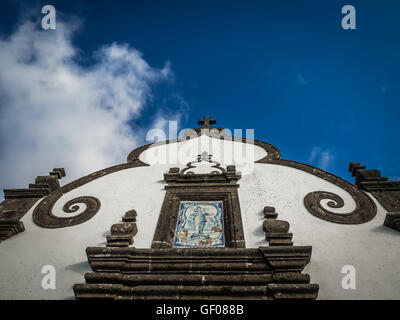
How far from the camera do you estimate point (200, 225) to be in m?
4.89

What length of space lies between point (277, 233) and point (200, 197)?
2.00 metres

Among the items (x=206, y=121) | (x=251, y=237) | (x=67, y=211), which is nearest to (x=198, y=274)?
(x=251, y=237)

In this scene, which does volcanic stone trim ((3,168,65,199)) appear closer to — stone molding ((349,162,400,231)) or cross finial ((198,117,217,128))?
cross finial ((198,117,217,128))

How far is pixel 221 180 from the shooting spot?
6.14 meters

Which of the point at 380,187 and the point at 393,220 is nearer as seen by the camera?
the point at 393,220

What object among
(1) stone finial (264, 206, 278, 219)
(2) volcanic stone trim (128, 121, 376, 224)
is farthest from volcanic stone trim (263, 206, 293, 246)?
(2) volcanic stone trim (128, 121, 376, 224)

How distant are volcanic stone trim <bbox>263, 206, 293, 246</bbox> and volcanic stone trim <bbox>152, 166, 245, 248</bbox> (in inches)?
18.2

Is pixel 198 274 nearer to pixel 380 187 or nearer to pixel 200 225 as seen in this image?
pixel 200 225

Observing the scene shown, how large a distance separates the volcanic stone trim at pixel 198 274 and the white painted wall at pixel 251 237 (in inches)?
20.6

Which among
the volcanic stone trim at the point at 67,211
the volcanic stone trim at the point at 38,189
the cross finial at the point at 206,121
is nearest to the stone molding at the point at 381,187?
the cross finial at the point at 206,121

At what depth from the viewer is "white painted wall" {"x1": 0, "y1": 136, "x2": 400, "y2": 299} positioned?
147 inches

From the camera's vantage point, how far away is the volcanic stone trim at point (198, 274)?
3.28 m
